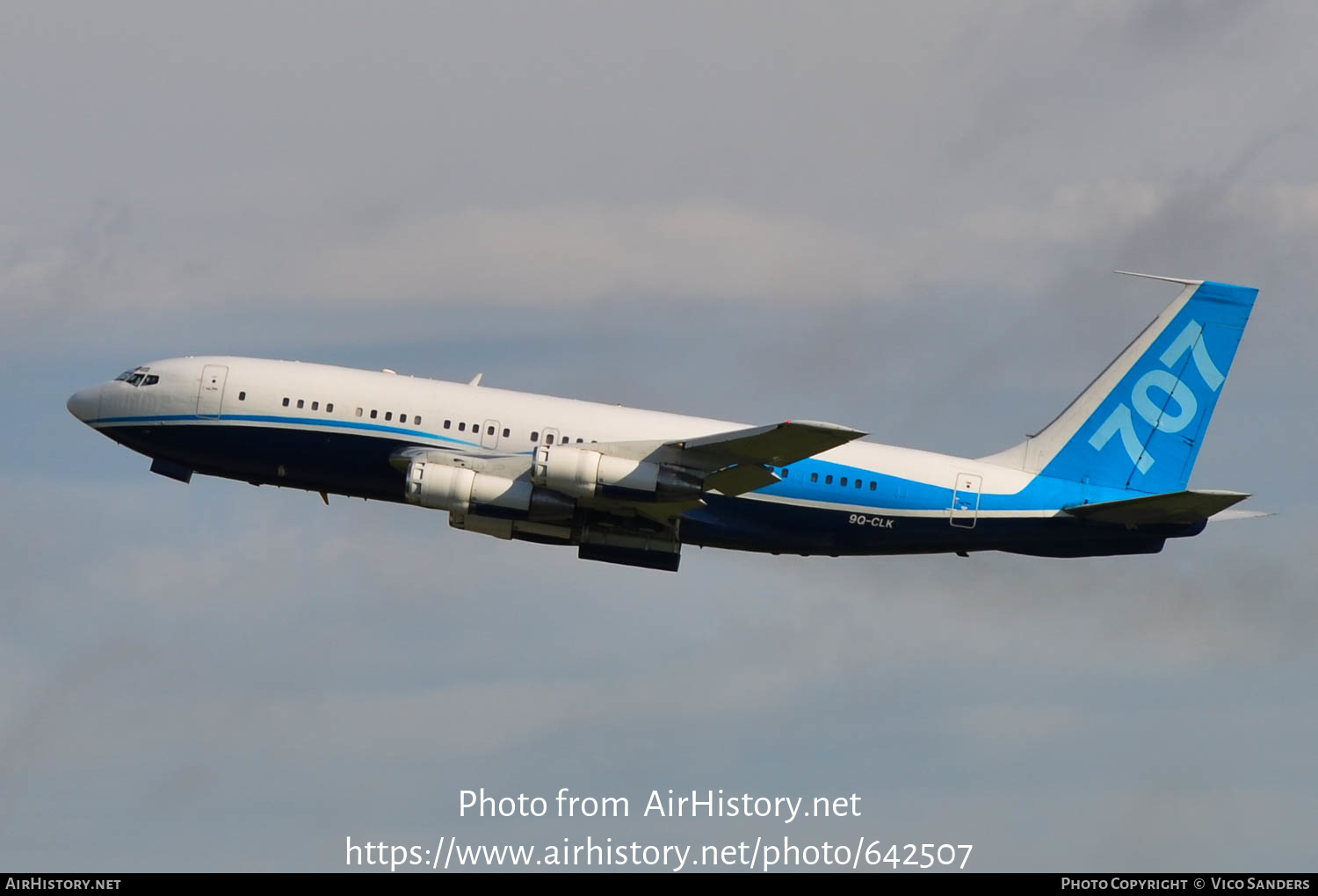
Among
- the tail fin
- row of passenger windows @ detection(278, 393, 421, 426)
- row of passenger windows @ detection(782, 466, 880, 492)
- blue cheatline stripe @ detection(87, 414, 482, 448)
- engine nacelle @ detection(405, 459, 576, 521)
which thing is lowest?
engine nacelle @ detection(405, 459, 576, 521)

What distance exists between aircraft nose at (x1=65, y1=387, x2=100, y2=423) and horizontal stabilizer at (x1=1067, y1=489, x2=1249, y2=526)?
Result: 33.8 metres

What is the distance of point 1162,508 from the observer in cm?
5544

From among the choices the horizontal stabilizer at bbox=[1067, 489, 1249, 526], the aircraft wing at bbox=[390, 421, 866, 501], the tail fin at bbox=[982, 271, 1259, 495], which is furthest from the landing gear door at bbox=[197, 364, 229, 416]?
the horizontal stabilizer at bbox=[1067, 489, 1249, 526]

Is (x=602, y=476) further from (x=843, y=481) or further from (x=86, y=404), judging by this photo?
(x=86, y=404)

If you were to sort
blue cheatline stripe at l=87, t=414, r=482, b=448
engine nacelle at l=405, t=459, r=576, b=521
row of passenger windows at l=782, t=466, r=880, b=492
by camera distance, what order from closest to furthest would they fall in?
engine nacelle at l=405, t=459, r=576, b=521, blue cheatline stripe at l=87, t=414, r=482, b=448, row of passenger windows at l=782, t=466, r=880, b=492

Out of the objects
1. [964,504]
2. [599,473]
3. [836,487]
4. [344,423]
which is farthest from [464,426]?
[964,504]

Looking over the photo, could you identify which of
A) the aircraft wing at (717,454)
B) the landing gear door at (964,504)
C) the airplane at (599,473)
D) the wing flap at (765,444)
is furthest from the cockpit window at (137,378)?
the landing gear door at (964,504)

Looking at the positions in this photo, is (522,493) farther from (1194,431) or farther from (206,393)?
(1194,431)

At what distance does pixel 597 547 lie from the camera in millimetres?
57188

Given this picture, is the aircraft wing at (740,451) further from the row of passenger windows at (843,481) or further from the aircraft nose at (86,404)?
the aircraft nose at (86,404)

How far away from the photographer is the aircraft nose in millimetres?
59656

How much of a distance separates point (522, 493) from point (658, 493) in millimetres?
4375

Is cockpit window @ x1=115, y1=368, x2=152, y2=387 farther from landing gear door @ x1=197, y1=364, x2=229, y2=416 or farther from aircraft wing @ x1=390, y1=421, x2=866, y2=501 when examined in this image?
aircraft wing @ x1=390, y1=421, x2=866, y2=501

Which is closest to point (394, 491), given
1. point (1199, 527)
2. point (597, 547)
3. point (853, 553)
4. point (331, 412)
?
point (331, 412)
